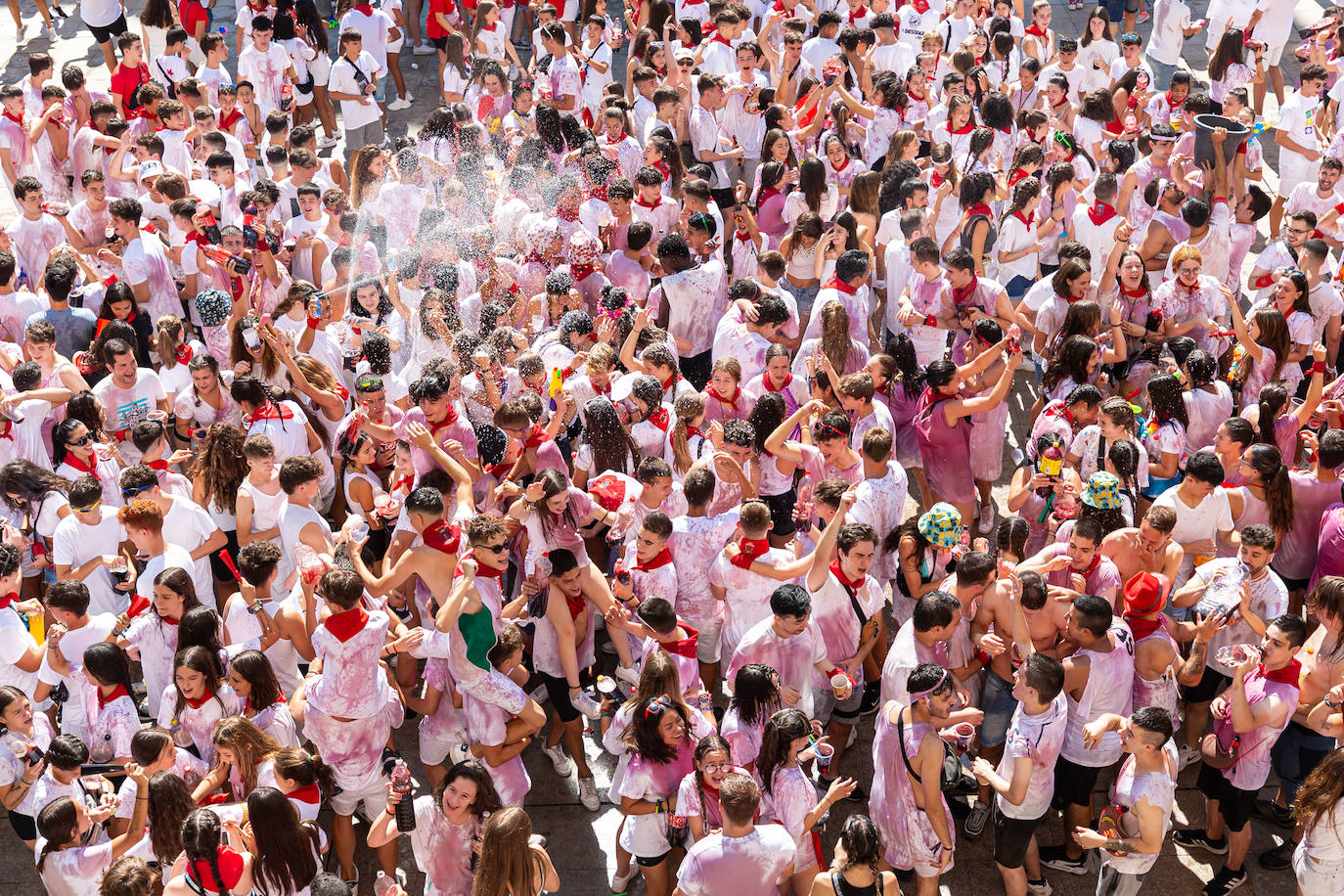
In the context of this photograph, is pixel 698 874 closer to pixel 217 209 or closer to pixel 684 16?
pixel 217 209

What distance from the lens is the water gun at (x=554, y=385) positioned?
24.6 ft

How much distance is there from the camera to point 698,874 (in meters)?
4.99

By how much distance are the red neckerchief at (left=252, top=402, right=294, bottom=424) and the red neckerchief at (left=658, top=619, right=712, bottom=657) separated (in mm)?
2648

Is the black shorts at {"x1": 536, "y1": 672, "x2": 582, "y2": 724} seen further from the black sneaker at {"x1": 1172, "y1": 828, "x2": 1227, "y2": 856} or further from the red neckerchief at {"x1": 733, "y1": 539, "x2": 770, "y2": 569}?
the black sneaker at {"x1": 1172, "y1": 828, "x2": 1227, "y2": 856}

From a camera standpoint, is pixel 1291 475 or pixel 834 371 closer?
pixel 1291 475

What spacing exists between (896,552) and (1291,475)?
2171mm

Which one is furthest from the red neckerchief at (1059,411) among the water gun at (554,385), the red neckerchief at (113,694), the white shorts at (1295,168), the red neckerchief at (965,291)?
the white shorts at (1295,168)

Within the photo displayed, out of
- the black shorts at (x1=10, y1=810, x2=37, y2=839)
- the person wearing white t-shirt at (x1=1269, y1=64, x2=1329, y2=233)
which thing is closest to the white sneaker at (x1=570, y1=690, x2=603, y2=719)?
the black shorts at (x1=10, y1=810, x2=37, y2=839)

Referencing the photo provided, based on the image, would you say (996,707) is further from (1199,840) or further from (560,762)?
(560,762)

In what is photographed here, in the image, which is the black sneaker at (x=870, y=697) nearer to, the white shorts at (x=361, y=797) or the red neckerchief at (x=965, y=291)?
the white shorts at (x=361, y=797)

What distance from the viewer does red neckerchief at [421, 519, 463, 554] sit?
6.20 m

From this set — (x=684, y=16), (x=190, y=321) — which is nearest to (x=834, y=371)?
(x=190, y=321)

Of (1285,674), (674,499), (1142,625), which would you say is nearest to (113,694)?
(674,499)

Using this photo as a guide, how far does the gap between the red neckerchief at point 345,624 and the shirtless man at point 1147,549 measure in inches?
144
